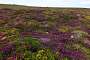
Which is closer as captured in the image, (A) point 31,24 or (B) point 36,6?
(A) point 31,24

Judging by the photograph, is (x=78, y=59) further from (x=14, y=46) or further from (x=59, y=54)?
(x=14, y=46)

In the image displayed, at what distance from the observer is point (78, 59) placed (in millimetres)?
19984

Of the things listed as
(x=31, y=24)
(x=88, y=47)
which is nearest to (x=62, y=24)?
(x=31, y=24)

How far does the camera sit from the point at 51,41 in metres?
22.6

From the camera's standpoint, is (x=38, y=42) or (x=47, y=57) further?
(x=38, y=42)

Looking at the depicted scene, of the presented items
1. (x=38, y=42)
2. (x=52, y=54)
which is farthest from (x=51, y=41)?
(x=52, y=54)

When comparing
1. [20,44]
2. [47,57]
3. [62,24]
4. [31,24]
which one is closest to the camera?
[47,57]

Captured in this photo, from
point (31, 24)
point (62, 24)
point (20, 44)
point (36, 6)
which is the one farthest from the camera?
point (36, 6)

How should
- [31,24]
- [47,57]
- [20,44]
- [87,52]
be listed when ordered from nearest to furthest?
[47,57]
[20,44]
[87,52]
[31,24]

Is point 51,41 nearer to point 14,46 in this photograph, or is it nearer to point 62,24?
point 14,46

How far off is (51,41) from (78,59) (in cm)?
343

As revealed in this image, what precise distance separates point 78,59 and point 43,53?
2.55 meters

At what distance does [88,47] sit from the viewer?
2355 cm

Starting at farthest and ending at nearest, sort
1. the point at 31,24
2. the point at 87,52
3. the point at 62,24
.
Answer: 1. the point at 62,24
2. the point at 31,24
3. the point at 87,52
